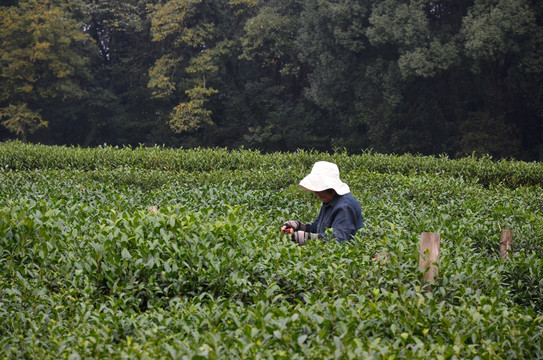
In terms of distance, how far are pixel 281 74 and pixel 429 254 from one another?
2519 cm

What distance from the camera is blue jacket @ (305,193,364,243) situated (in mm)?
4793

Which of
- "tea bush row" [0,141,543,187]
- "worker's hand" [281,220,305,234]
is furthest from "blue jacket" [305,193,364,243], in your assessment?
"tea bush row" [0,141,543,187]

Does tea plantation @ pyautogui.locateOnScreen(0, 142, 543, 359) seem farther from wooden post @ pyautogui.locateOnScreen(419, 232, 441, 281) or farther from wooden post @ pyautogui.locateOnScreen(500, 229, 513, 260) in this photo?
wooden post @ pyautogui.locateOnScreen(500, 229, 513, 260)

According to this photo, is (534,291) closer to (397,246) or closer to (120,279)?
(397,246)

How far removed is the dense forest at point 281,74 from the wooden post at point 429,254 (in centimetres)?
1654

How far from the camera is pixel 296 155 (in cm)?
1225

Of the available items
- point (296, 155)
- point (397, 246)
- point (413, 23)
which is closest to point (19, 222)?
point (397, 246)

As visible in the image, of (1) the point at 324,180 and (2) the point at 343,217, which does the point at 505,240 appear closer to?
(2) the point at 343,217

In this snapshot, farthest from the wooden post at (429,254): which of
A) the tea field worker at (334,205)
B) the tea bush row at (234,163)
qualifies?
the tea bush row at (234,163)

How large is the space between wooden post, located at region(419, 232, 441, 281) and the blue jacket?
91cm

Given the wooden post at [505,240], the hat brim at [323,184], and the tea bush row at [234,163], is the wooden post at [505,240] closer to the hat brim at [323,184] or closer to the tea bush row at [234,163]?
the hat brim at [323,184]

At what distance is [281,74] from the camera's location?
2838 centimetres

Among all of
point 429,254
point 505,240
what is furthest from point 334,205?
point 505,240

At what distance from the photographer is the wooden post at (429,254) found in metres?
3.81
